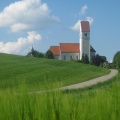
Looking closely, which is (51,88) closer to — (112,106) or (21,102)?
(21,102)

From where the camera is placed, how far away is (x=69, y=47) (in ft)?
472

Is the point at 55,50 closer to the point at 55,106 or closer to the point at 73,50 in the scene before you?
the point at 73,50

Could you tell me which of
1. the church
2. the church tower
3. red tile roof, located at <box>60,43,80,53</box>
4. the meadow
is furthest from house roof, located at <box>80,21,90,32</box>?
the meadow

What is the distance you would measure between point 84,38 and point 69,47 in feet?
24.3

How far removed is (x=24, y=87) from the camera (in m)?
2.90

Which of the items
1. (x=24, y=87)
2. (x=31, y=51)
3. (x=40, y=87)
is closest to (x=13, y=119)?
(x=24, y=87)

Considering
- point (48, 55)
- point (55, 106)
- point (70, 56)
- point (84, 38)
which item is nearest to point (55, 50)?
point (70, 56)

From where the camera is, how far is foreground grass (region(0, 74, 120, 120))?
8.59ft

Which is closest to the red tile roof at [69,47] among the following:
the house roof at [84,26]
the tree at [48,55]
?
the house roof at [84,26]

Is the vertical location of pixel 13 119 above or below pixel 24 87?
below

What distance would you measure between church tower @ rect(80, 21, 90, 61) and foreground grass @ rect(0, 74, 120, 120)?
135 m

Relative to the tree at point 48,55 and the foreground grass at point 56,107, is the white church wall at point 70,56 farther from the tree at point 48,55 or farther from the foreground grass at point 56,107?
the foreground grass at point 56,107

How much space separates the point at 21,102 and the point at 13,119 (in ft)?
0.51

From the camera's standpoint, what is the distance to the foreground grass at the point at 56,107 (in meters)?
2.62
